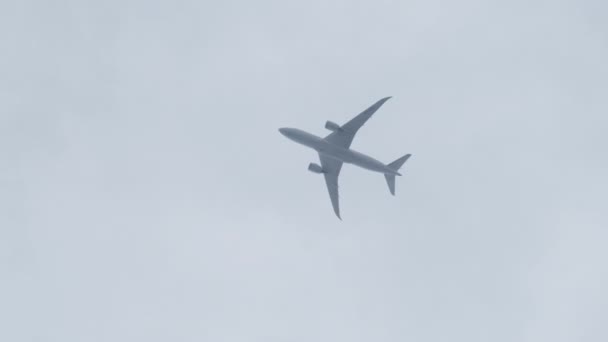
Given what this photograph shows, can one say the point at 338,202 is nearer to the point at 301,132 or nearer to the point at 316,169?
the point at 316,169

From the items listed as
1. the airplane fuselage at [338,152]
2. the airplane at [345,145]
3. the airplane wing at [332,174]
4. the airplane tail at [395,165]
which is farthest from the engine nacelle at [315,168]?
the airplane tail at [395,165]

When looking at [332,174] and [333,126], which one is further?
[332,174]

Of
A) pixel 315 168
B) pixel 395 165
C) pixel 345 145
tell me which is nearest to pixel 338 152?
pixel 345 145

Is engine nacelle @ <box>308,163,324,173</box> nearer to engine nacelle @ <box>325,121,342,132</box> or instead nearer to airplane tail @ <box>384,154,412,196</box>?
engine nacelle @ <box>325,121,342,132</box>

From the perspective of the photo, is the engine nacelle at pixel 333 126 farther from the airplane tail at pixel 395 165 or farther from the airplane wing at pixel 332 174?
the airplane tail at pixel 395 165

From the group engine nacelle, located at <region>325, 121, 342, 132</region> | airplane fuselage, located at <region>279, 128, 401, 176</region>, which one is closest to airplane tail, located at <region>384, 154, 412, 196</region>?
airplane fuselage, located at <region>279, 128, 401, 176</region>

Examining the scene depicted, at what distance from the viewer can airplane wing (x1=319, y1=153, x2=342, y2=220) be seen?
93.5 m

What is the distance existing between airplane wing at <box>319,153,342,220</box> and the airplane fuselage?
5307 mm

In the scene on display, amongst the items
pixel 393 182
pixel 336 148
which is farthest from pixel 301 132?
pixel 393 182

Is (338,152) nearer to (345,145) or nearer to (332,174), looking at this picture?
(345,145)

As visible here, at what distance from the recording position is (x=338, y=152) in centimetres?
8675

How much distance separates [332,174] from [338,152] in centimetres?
826

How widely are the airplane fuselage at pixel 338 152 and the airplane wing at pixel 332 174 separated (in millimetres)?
5307

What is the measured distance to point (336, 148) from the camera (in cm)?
8675
